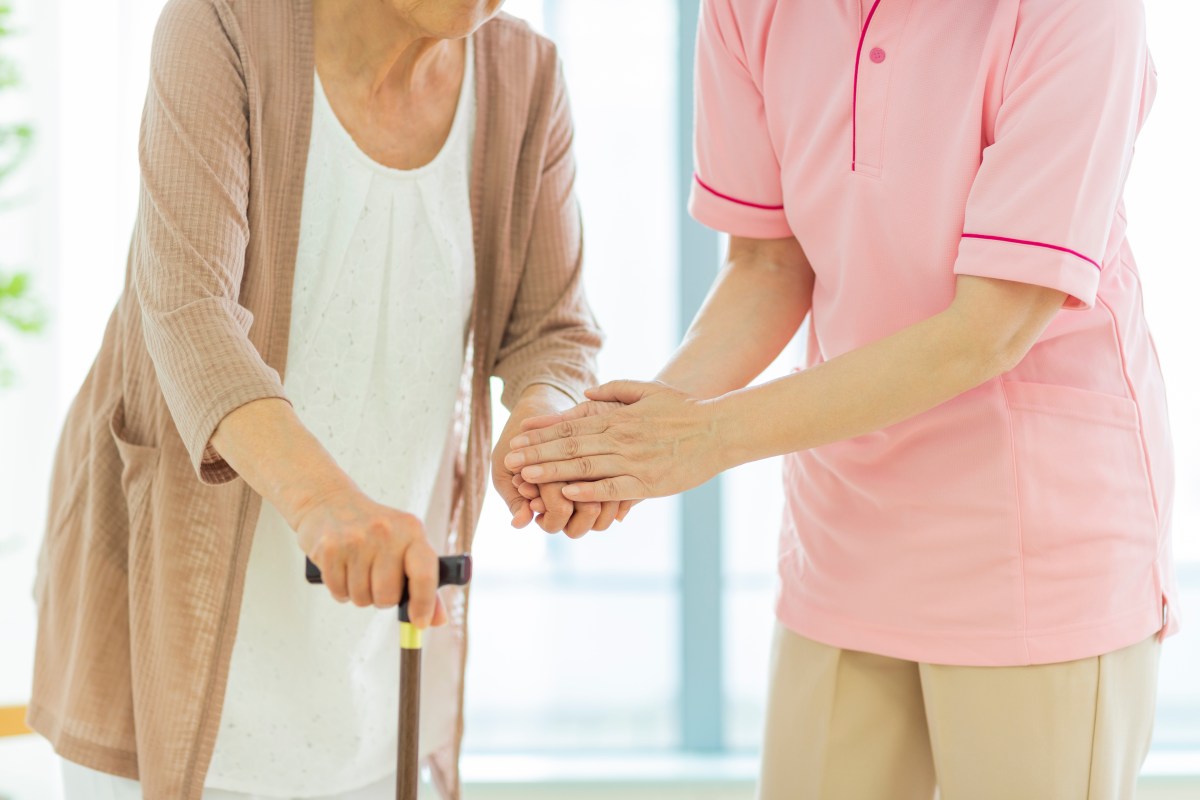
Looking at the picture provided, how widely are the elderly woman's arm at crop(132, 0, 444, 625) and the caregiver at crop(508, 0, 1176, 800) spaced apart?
0.33 m

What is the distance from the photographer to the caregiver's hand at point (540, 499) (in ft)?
4.20

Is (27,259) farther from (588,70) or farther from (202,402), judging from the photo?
(202,402)

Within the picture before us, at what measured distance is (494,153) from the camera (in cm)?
136

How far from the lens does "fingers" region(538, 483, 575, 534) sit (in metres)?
1.28

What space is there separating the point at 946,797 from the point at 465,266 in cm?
79

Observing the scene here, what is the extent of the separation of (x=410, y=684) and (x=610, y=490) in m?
0.44

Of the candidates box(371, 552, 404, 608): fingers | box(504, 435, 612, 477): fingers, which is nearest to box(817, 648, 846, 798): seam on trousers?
box(504, 435, 612, 477): fingers

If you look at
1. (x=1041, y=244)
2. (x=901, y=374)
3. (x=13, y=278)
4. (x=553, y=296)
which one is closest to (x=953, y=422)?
(x=901, y=374)

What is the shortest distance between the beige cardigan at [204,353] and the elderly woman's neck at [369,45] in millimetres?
32

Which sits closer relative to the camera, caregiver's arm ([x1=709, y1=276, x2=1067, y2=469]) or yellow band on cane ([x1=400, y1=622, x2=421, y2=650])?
yellow band on cane ([x1=400, y1=622, x2=421, y2=650])

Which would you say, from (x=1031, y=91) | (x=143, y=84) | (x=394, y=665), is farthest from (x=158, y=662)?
(x=143, y=84)

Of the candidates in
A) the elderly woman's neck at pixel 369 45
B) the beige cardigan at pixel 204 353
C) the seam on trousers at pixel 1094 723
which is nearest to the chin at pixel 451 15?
the elderly woman's neck at pixel 369 45

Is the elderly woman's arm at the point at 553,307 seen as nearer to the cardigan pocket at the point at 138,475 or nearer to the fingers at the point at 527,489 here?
the fingers at the point at 527,489

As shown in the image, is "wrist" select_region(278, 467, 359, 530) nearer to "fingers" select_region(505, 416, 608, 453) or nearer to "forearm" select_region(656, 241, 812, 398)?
"fingers" select_region(505, 416, 608, 453)
